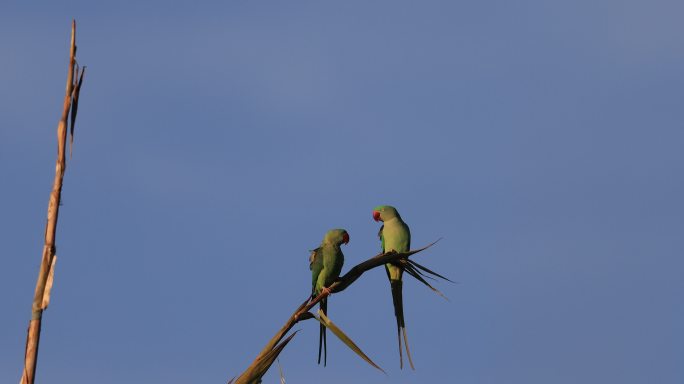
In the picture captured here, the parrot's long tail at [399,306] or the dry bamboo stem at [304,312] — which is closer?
the dry bamboo stem at [304,312]

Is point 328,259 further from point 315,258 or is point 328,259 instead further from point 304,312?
point 304,312

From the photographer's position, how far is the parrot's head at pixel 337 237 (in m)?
7.69

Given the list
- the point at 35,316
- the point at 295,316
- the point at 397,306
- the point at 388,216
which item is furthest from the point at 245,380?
the point at 388,216

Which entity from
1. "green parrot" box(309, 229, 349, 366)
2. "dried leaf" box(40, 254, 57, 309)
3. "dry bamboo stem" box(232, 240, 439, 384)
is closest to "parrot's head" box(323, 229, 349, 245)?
"green parrot" box(309, 229, 349, 366)

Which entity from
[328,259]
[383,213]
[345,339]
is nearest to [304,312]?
[345,339]

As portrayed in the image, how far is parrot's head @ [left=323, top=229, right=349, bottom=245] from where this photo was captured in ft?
25.2

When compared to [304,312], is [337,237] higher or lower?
higher

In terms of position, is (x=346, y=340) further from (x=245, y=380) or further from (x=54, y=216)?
(x=54, y=216)

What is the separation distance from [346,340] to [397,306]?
2760mm

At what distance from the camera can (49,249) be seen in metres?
2.43

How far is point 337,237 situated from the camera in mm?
7707

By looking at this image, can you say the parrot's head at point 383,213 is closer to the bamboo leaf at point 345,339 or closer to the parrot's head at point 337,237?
the parrot's head at point 337,237

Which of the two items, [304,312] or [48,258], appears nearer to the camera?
[48,258]

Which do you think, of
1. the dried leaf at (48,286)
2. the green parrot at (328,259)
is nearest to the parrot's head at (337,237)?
the green parrot at (328,259)
